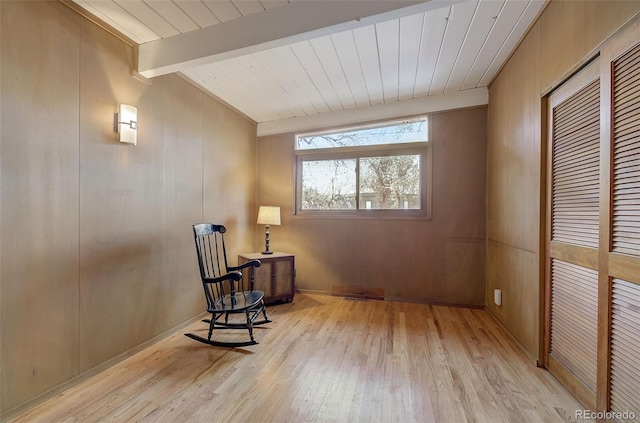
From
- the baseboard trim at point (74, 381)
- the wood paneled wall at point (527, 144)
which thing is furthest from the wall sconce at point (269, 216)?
the wood paneled wall at point (527, 144)

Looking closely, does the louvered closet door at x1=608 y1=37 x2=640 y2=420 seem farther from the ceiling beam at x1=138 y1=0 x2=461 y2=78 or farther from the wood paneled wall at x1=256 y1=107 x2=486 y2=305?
the wood paneled wall at x1=256 y1=107 x2=486 y2=305

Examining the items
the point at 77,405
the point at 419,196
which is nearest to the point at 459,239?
the point at 419,196

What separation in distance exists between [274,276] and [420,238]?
6.33 feet

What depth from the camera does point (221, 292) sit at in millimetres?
2428

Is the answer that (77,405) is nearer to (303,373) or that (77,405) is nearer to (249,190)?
(303,373)

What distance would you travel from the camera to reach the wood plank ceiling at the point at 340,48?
1.77 metres

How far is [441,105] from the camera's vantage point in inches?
128

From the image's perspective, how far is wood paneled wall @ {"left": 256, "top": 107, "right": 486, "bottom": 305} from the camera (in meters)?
3.21

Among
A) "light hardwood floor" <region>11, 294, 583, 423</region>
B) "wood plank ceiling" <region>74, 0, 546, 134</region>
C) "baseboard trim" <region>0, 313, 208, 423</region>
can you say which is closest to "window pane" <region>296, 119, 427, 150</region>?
"wood plank ceiling" <region>74, 0, 546, 134</region>

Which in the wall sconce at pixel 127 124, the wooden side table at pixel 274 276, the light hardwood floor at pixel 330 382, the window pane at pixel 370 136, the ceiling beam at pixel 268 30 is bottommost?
the light hardwood floor at pixel 330 382

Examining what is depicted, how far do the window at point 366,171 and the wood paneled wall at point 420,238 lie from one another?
13 centimetres

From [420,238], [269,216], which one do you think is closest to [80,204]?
[269,216]

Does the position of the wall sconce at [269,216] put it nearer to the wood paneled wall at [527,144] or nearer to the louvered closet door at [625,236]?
the wood paneled wall at [527,144]

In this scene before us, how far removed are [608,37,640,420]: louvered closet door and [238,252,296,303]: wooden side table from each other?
2827 millimetres
